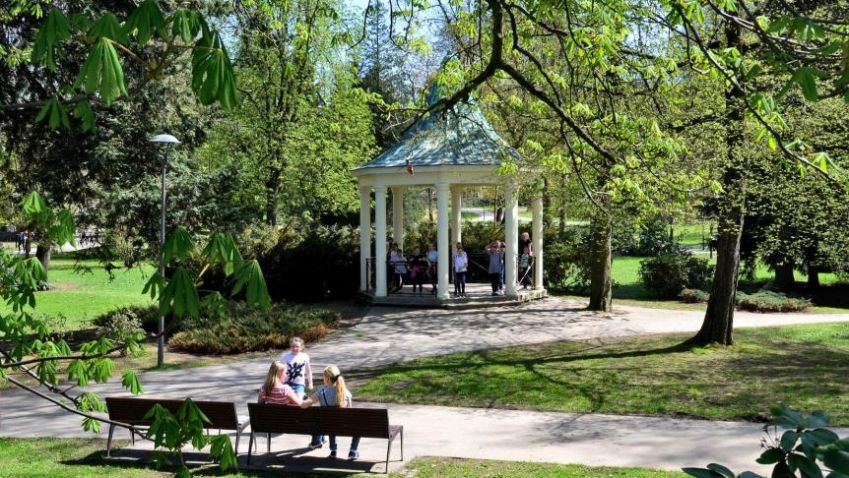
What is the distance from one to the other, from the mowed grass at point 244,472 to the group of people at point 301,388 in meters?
0.96

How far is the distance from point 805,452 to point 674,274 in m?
25.9

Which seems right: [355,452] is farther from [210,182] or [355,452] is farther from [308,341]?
[210,182]

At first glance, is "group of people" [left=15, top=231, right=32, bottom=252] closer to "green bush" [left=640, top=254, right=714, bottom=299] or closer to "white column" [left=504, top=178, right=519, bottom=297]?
"white column" [left=504, top=178, right=519, bottom=297]

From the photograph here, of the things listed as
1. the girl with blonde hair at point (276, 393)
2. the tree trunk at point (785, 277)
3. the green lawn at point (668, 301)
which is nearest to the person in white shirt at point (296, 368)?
the girl with blonde hair at point (276, 393)

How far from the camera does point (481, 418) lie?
11719 mm

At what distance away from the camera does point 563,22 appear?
17.2 meters

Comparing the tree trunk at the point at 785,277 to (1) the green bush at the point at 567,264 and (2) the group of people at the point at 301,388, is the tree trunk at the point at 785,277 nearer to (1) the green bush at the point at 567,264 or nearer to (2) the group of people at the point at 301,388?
(1) the green bush at the point at 567,264

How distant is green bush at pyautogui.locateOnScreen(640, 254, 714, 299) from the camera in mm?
27078

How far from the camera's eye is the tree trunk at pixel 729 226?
14.7m

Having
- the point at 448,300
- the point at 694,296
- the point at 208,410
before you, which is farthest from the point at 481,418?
the point at 694,296

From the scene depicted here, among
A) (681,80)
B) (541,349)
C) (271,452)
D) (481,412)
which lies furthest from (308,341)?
(681,80)

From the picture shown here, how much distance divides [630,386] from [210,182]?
1204 cm

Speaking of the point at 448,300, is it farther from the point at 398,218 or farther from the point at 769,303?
the point at 769,303

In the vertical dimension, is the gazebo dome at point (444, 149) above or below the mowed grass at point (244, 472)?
above
